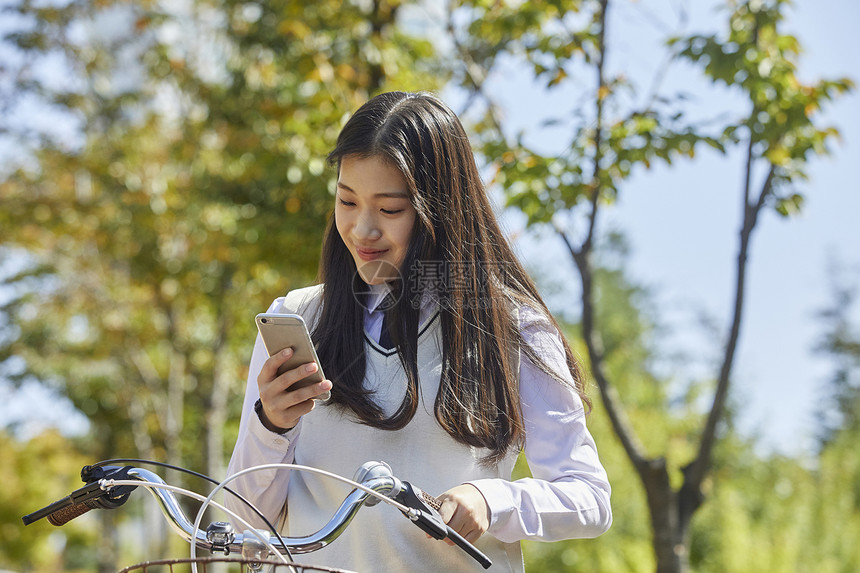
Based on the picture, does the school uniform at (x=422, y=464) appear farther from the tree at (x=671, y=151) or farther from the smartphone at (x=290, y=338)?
the tree at (x=671, y=151)

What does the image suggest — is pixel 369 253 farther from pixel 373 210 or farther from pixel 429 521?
pixel 429 521

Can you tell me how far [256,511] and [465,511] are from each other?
1.06 feet

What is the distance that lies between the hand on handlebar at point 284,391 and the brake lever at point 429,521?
233 mm

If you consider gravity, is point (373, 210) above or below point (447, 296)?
above

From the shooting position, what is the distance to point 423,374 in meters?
1.70

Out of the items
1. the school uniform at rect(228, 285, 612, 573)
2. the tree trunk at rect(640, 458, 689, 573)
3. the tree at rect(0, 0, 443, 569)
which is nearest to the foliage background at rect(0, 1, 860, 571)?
the tree at rect(0, 0, 443, 569)

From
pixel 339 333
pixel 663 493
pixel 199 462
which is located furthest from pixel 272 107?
pixel 199 462

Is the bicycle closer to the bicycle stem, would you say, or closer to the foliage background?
the bicycle stem

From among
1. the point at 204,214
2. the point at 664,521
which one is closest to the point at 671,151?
the point at 664,521

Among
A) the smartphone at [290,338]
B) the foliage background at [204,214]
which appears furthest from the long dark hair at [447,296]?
the foliage background at [204,214]

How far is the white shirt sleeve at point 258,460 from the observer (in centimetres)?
156

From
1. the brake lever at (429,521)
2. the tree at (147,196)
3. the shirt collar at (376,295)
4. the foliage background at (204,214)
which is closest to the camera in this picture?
the brake lever at (429,521)

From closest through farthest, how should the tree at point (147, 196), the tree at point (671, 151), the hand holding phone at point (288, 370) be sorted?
1. the hand holding phone at point (288, 370)
2. the tree at point (671, 151)
3. the tree at point (147, 196)

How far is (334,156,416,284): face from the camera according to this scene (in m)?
1.66
